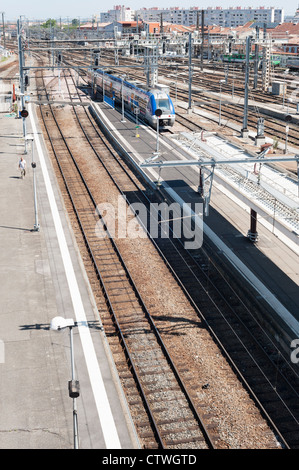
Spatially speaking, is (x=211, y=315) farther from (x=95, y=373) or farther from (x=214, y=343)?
(x=95, y=373)

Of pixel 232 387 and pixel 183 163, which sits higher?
pixel 183 163

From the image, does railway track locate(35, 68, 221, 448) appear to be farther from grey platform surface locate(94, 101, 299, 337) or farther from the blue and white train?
the blue and white train

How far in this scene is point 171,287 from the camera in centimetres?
1808

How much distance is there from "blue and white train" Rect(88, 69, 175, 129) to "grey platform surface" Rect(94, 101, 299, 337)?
7167 millimetres

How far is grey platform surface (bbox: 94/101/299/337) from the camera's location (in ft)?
55.2

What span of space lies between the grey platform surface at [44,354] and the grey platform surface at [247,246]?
16.7 feet

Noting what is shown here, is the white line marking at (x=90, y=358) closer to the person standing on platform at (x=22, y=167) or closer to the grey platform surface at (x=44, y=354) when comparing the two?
the grey platform surface at (x=44, y=354)

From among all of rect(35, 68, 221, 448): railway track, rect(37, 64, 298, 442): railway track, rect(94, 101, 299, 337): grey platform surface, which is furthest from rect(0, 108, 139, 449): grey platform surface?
rect(94, 101, 299, 337): grey platform surface

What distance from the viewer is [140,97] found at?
141 ft

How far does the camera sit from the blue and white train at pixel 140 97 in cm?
3991

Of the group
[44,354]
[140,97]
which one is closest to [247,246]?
[44,354]

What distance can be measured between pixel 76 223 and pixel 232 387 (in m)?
12.1

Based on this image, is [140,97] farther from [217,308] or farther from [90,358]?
[90,358]
